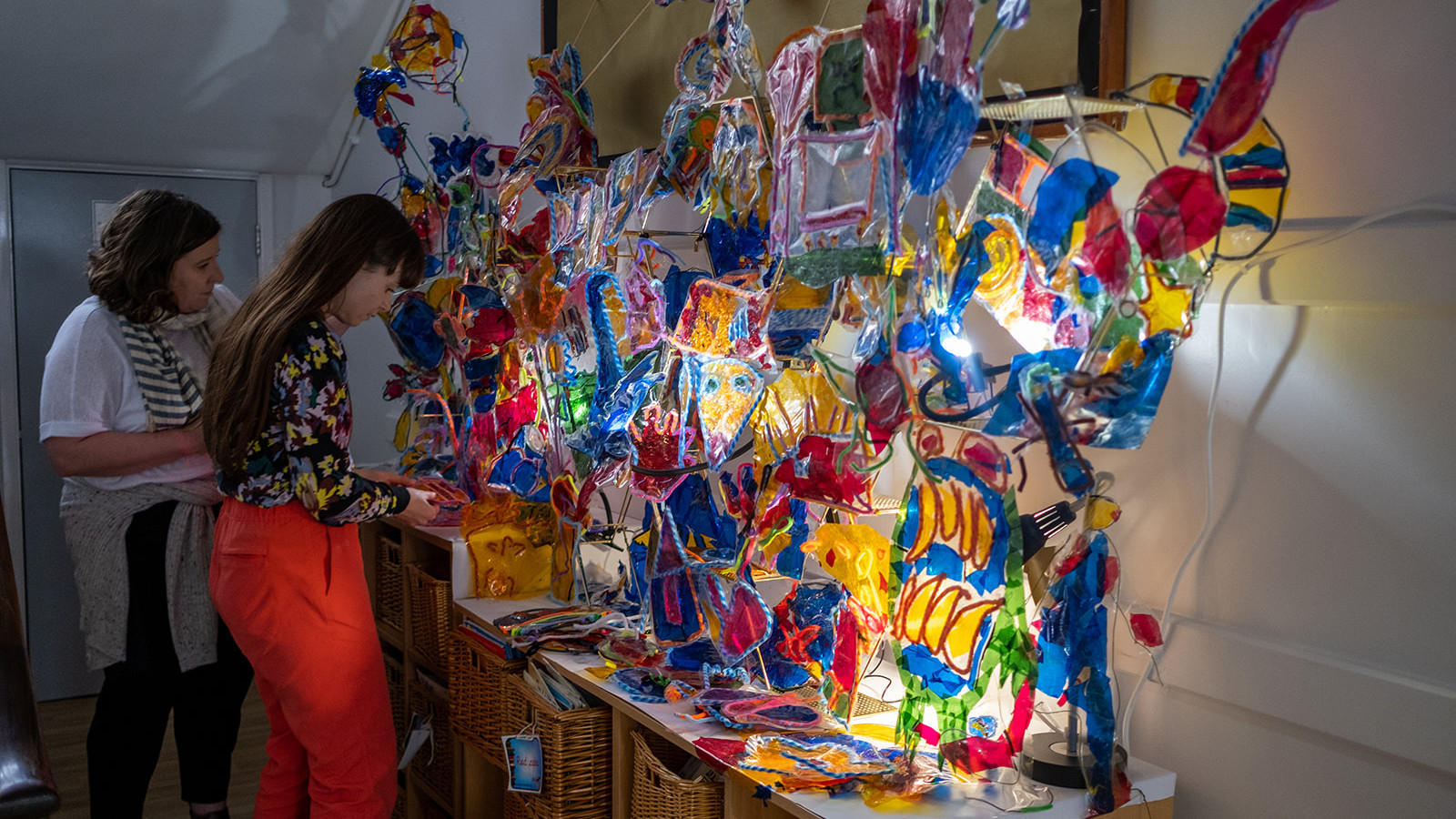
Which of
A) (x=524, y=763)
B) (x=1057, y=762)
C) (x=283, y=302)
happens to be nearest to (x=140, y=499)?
(x=283, y=302)

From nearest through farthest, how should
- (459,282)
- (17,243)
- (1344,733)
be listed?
(1344,733) → (459,282) → (17,243)

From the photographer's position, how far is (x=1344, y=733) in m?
1.25

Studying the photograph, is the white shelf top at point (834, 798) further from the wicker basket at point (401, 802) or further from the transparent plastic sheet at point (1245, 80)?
the wicker basket at point (401, 802)

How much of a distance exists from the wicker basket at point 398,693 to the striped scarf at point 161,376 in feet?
2.69

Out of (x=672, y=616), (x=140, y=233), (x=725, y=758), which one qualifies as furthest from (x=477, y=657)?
(x=140, y=233)

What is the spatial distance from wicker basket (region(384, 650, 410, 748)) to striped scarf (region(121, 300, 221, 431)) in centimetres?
82

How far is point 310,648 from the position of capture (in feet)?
6.19

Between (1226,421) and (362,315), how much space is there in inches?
54.0

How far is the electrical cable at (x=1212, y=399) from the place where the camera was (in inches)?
46.4

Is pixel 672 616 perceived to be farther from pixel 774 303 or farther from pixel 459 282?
pixel 459 282

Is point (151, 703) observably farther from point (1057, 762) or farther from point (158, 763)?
point (1057, 762)

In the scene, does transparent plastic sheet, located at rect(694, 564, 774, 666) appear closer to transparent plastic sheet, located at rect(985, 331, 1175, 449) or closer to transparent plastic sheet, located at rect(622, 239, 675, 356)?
transparent plastic sheet, located at rect(622, 239, 675, 356)

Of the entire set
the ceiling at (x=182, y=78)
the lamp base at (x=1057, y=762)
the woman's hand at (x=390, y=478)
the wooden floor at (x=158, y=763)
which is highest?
the ceiling at (x=182, y=78)

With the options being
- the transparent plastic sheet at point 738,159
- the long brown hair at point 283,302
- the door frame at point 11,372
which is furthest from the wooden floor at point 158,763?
the transparent plastic sheet at point 738,159
